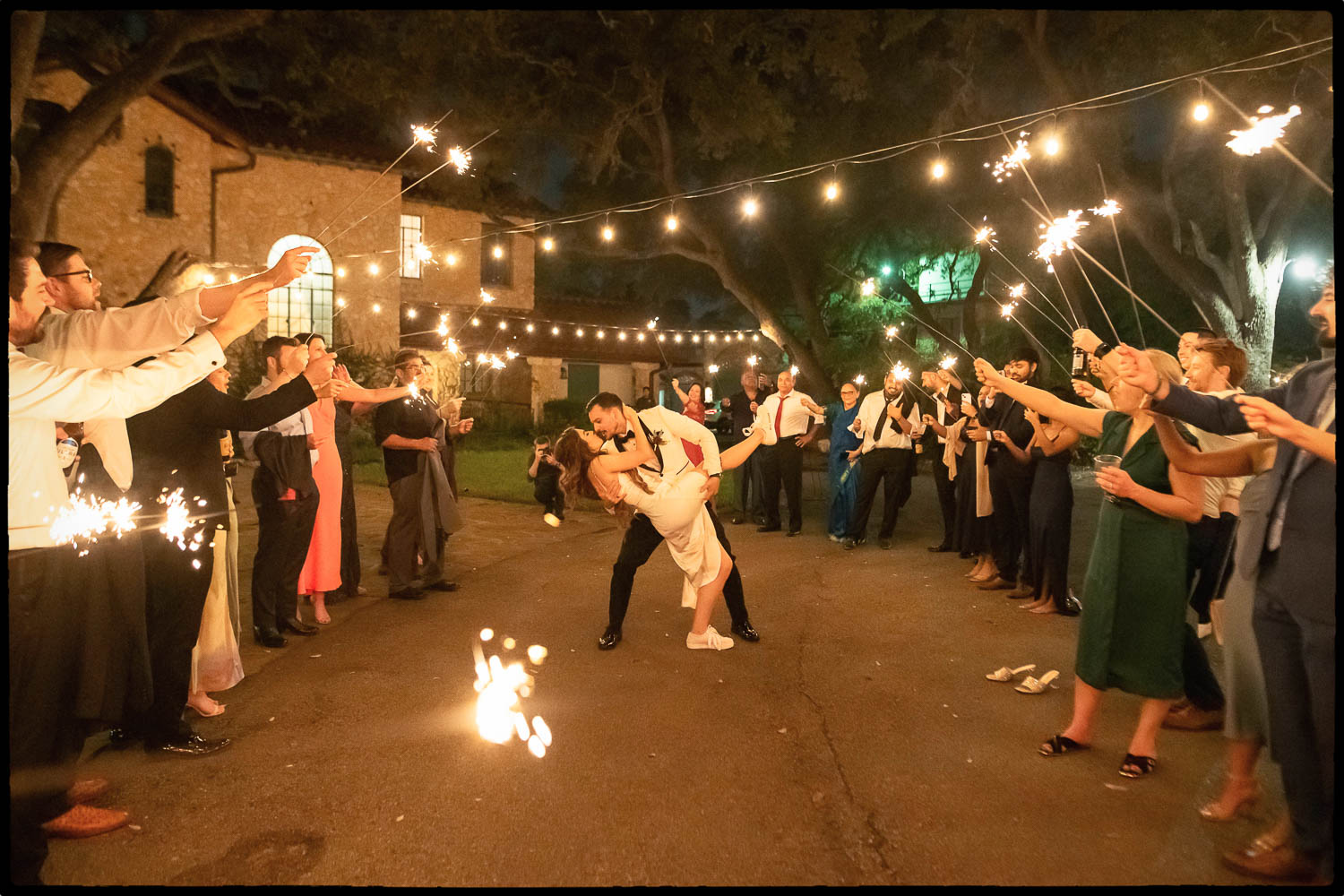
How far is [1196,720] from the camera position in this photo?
4371 mm

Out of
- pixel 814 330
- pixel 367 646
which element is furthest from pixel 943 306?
pixel 367 646

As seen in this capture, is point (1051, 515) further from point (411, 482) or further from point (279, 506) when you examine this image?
point (279, 506)

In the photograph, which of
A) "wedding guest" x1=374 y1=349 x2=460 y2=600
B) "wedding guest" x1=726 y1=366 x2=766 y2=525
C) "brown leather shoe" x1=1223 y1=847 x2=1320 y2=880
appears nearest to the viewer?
"brown leather shoe" x1=1223 y1=847 x2=1320 y2=880

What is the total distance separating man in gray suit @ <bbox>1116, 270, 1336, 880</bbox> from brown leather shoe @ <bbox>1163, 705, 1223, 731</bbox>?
142 centimetres

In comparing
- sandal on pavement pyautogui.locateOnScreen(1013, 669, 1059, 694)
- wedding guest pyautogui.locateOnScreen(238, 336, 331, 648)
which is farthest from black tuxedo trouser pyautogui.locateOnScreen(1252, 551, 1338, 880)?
wedding guest pyautogui.locateOnScreen(238, 336, 331, 648)

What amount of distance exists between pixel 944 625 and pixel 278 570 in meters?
4.83

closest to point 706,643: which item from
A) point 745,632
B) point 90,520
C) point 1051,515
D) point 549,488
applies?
point 745,632

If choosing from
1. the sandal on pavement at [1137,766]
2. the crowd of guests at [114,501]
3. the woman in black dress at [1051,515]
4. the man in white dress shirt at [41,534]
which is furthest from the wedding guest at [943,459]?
the man in white dress shirt at [41,534]

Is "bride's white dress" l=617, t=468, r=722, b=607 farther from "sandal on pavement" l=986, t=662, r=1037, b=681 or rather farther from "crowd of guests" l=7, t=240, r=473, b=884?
"crowd of guests" l=7, t=240, r=473, b=884

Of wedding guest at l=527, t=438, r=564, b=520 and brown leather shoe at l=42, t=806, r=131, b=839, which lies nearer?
brown leather shoe at l=42, t=806, r=131, b=839

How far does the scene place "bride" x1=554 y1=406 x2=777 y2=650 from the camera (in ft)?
17.4

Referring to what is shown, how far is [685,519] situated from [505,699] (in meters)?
1.57

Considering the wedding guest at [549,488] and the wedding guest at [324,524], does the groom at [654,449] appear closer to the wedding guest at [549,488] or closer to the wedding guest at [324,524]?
the wedding guest at [324,524]

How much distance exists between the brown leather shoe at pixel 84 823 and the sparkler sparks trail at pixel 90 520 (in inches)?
42.1
